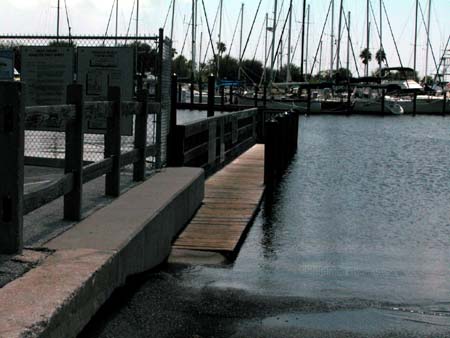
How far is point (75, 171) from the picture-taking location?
20.4 ft

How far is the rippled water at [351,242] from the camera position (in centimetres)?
670

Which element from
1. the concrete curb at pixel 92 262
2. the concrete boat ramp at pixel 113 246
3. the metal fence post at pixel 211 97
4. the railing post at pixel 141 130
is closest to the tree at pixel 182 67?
the metal fence post at pixel 211 97

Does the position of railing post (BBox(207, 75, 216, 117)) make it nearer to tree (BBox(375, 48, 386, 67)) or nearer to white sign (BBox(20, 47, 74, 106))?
white sign (BBox(20, 47, 74, 106))

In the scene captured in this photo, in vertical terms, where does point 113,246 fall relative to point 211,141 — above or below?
below

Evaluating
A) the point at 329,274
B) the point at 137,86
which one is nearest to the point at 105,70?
the point at 137,86

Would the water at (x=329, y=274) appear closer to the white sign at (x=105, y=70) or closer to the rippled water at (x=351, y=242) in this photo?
the rippled water at (x=351, y=242)

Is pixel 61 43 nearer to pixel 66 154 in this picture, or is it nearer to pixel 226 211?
pixel 226 211

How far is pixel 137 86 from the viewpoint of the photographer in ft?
34.1

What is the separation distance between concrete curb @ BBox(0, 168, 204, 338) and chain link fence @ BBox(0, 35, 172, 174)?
2.03m

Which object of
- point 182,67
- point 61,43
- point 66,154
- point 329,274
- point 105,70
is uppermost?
point 182,67

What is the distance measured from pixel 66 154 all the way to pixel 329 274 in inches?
115

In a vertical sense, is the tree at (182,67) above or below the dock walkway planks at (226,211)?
above

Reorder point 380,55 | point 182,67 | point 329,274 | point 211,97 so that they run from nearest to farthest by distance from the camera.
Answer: point 329,274
point 211,97
point 380,55
point 182,67

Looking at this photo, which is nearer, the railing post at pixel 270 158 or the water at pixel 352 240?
the water at pixel 352 240
